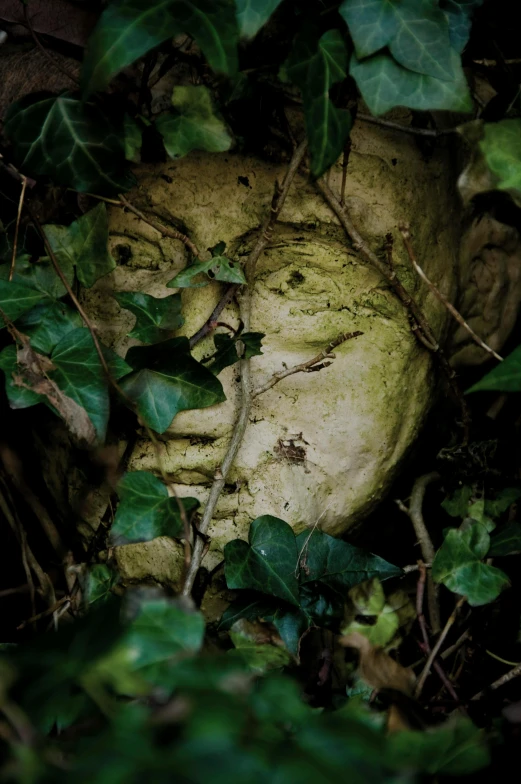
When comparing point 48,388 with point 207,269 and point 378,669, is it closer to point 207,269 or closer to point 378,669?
point 207,269

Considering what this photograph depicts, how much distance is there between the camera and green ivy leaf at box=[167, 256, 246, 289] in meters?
0.98

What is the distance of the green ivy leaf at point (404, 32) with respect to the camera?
2.79 feet

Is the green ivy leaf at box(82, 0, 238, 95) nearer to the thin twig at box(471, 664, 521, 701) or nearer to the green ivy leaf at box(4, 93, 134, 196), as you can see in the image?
the green ivy leaf at box(4, 93, 134, 196)

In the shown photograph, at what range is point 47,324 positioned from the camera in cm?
97

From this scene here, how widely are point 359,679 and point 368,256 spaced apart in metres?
0.69

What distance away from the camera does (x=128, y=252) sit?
109 centimetres

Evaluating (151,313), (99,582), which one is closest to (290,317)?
(151,313)

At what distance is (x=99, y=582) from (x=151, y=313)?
0.45 m

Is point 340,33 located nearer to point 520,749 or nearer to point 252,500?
point 252,500

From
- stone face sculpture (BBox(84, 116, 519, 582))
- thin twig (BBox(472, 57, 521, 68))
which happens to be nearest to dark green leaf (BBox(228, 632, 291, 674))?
stone face sculpture (BBox(84, 116, 519, 582))

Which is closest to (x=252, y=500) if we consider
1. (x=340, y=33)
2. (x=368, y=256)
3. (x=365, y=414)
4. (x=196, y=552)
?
(x=196, y=552)

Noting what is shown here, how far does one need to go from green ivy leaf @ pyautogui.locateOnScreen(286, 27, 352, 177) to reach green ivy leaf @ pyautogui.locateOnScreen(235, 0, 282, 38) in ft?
0.26

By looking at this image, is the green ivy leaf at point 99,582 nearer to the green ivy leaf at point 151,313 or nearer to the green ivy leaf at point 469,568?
the green ivy leaf at point 151,313

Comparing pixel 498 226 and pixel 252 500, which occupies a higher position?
pixel 498 226
